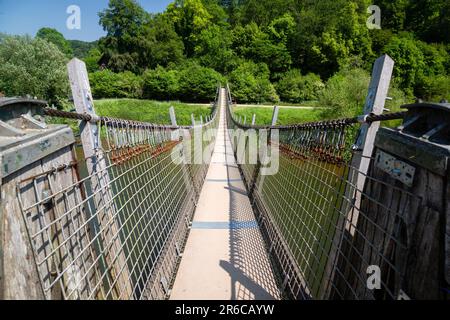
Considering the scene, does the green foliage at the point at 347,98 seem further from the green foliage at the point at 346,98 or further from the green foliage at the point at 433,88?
the green foliage at the point at 433,88

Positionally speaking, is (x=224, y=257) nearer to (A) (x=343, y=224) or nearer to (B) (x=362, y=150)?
(A) (x=343, y=224)

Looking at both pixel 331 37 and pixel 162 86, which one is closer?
pixel 162 86

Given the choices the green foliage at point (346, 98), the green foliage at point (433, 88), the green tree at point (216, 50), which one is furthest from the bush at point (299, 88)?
the green foliage at point (346, 98)

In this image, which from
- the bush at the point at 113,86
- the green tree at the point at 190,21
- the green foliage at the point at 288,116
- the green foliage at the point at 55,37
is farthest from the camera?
the green foliage at the point at 55,37

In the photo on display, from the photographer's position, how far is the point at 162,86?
102ft

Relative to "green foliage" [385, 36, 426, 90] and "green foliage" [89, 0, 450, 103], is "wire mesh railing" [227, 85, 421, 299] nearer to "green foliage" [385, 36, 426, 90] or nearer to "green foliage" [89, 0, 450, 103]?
"green foliage" [89, 0, 450, 103]

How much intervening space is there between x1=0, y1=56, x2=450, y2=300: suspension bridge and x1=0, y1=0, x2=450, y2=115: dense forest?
21.2m

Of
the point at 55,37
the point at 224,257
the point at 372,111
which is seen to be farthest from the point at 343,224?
the point at 55,37

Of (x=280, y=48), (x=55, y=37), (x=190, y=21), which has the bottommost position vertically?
(x=280, y=48)

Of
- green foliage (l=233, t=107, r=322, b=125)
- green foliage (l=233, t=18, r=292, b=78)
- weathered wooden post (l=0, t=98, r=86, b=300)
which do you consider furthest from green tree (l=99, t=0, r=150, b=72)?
weathered wooden post (l=0, t=98, r=86, b=300)

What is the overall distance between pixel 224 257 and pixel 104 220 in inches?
51.6

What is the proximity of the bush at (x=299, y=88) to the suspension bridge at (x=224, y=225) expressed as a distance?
30598mm

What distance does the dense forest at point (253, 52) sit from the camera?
26.5 m

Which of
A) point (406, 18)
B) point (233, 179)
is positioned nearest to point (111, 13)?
point (406, 18)
